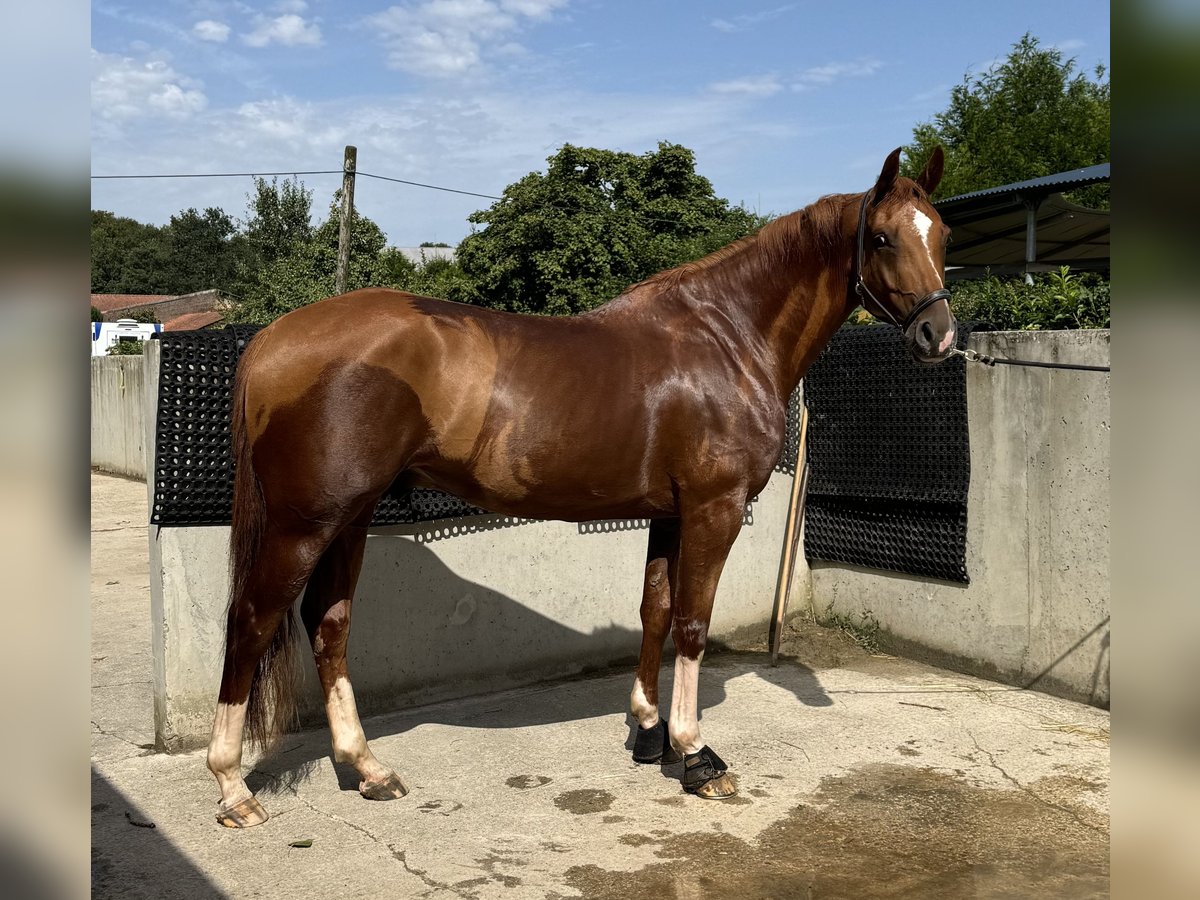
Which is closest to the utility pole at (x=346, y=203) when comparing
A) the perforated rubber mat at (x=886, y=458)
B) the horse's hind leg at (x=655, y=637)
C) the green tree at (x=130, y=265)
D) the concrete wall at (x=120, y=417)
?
the concrete wall at (x=120, y=417)

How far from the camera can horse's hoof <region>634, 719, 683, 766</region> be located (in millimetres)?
3666

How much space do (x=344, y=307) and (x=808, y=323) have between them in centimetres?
167

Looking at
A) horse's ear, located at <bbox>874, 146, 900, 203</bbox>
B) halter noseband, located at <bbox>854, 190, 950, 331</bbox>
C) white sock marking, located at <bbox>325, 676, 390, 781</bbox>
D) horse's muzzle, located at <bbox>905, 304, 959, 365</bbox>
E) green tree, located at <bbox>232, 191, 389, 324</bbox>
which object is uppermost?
green tree, located at <bbox>232, 191, 389, 324</bbox>

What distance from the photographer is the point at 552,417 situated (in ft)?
10.6

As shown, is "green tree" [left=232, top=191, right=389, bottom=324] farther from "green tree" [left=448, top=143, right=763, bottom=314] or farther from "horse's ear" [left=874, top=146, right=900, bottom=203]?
"horse's ear" [left=874, top=146, right=900, bottom=203]

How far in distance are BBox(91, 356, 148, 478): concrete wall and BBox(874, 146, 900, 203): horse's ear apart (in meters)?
13.1

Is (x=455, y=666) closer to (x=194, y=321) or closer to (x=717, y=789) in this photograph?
(x=717, y=789)

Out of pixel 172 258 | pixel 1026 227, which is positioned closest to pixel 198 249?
pixel 172 258

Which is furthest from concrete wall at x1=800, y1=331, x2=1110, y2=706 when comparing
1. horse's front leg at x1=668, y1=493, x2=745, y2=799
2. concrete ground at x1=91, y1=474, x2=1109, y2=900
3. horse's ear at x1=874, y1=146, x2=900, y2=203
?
horse's front leg at x1=668, y1=493, x2=745, y2=799

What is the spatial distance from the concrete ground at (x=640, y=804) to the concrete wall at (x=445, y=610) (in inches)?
5.8

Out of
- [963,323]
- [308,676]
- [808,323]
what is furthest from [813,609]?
[308,676]

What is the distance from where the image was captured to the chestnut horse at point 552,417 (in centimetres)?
304

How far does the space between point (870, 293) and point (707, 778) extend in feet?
5.90
